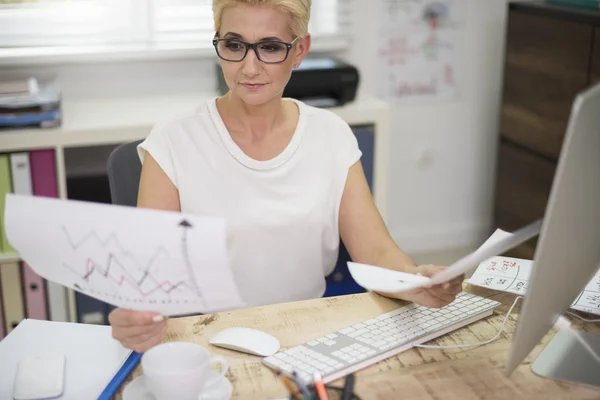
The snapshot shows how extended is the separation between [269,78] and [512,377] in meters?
0.72

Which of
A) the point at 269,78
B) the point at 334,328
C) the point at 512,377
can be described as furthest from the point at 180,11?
→ the point at 512,377

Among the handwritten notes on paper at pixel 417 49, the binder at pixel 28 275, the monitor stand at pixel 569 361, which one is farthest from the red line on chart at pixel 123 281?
the handwritten notes on paper at pixel 417 49

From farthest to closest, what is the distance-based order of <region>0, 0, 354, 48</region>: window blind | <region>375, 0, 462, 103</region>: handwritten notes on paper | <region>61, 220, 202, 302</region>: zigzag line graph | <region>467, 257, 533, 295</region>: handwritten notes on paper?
<region>375, 0, 462, 103</region>: handwritten notes on paper
<region>0, 0, 354, 48</region>: window blind
<region>467, 257, 533, 295</region>: handwritten notes on paper
<region>61, 220, 202, 302</region>: zigzag line graph

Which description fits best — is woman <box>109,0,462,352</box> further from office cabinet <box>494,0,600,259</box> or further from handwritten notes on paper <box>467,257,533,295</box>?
office cabinet <box>494,0,600,259</box>

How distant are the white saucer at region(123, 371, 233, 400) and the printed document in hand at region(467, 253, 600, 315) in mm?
569

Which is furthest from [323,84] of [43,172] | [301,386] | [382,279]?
[301,386]

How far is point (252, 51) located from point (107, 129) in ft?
3.80

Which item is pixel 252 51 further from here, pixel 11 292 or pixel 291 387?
pixel 11 292

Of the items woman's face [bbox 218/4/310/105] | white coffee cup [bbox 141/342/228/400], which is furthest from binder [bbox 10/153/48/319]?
white coffee cup [bbox 141/342/228/400]

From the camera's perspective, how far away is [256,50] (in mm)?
1453

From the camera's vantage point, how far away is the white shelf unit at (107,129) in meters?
2.42

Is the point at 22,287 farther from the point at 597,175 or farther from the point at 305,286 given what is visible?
the point at 597,175

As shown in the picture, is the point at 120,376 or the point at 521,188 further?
the point at 521,188

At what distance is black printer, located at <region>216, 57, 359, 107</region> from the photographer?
2652 mm
